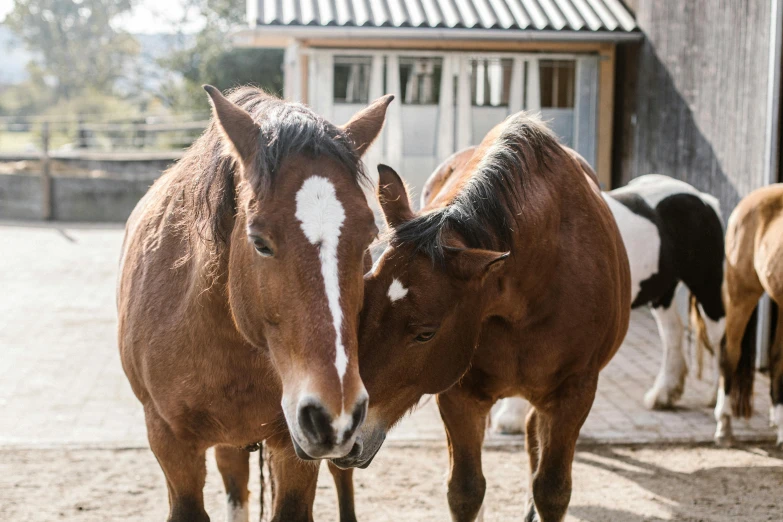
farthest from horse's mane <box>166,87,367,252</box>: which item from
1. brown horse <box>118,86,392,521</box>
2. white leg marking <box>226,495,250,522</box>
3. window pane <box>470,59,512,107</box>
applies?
window pane <box>470,59,512,107</box>

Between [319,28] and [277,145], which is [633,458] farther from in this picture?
[319,28]

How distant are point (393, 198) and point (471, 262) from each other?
0.44 meters

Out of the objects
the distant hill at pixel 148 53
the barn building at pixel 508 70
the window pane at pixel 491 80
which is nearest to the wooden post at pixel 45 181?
the barn building at pixel 508 70

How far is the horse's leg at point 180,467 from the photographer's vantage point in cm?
307

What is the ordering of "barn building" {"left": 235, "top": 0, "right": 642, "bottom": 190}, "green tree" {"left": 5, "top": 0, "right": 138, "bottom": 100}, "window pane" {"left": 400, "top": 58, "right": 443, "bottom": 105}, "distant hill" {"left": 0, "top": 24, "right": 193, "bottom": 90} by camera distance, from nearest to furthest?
1. "barn building" {"left": 235, "top": 0, "right": 642, "bottom": 190}
2. "window pane" {"left": 400, "top": 58, "right": 443, "bottom": 105}
3. "distant hill" {"left": 0, "top": 24, "right": 193, "bottom": 90}
4. "green tree" {"left": 5, "top": 0, "right": 138, "bottom": 100}

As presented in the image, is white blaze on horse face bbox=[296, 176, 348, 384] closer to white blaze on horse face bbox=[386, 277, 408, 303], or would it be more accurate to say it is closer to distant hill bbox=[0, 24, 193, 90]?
white blaze on horse face bbox=[386, 277, 408, 303]

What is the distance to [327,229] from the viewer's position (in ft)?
7.75

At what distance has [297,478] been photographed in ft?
A: 10.2

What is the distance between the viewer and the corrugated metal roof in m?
9.14

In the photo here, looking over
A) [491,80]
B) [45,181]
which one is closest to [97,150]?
[45,181]

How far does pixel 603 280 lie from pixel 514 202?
583 mm

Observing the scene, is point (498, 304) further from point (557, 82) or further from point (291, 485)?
point (557, 82)

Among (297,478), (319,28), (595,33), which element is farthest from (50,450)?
(595,33)

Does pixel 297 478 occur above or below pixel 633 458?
above
